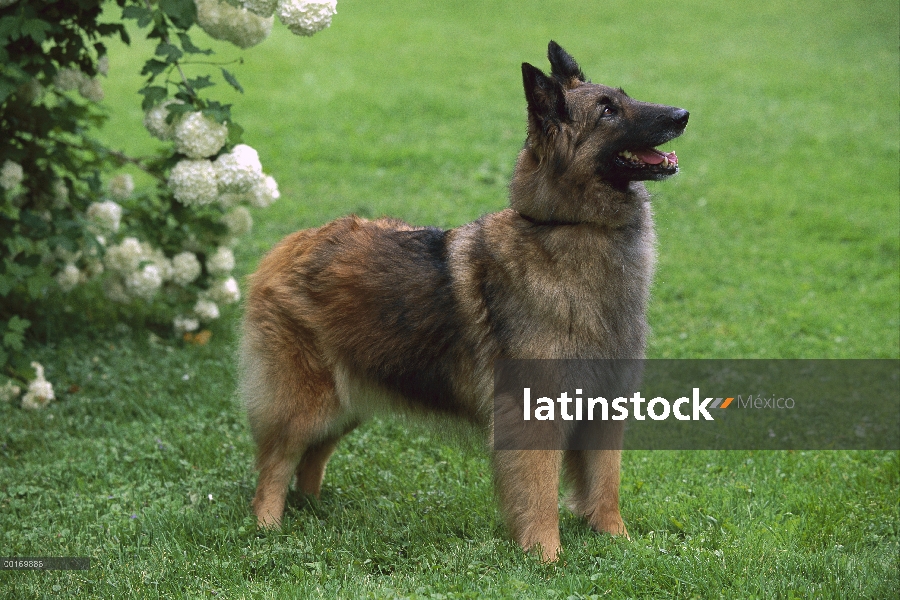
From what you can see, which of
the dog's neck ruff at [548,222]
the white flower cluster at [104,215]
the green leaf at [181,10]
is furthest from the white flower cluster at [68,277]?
the dog's neck ruff at [548,222]

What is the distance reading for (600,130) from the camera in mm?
4191

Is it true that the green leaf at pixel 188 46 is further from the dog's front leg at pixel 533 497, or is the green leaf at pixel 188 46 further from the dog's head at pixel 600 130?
the dog's front leg at pixel 533 497

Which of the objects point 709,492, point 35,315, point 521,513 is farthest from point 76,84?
point 709,492

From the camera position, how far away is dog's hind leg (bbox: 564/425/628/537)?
14.9 ft

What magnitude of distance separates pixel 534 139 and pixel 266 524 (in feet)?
8.01

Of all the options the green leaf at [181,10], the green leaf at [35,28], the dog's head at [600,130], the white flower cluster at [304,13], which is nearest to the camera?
the dog's head at [600,130]

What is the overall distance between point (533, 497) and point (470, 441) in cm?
65

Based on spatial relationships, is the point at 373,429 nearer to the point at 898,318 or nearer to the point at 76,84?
the point at 76,84

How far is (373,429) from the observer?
615 centimetres

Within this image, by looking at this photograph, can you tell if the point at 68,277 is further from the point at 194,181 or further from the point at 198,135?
the point at 198,135

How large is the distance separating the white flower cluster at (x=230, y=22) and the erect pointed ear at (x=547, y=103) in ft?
6.74

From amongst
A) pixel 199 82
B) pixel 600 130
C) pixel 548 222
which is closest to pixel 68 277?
pixel 199 82

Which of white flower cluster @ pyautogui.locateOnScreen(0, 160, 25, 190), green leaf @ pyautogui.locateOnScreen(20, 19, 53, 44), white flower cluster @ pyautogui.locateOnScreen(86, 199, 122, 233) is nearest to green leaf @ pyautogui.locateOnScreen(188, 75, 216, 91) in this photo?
green leaf @ pyautogui.locateOnScreen(20, 19, 53, 44)

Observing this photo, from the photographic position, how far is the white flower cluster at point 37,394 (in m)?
6.49
